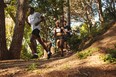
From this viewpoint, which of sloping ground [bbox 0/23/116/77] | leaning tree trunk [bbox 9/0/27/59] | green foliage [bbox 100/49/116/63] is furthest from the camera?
leaning tree trunk [bbox 9/0/27/59]

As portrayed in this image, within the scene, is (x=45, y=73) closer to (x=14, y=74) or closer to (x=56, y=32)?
(x=14, y=74)

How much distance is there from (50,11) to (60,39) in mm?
7721

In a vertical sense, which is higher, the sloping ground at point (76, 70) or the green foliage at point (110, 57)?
the green foliage at point (110, 57)

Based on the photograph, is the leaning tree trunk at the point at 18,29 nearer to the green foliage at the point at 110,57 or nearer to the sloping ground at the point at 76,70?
the sloping ground at the point at 76,70

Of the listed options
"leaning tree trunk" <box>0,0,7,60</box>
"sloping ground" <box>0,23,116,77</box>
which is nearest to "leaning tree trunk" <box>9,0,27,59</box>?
"leaning tree trunk" <box>0,0,7,60</box>

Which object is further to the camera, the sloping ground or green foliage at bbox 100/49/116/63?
green foliage at bbox 100/49/116/63

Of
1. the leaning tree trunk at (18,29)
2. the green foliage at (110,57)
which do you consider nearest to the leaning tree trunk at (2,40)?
the leaning tree trunk at (18,29)

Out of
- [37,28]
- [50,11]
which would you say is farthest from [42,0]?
[37,28]

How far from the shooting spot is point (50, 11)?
2008cm

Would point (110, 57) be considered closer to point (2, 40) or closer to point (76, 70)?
point (76, 70)

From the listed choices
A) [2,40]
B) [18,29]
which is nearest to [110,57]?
[18,29]

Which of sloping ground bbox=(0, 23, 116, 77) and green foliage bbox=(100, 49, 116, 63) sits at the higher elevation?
green foliage bbox=(100, 49, 116, 63)

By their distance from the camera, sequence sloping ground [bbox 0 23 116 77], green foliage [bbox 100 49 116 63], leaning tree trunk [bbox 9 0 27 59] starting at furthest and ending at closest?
leaning tree trunk [bbox 9 0 27 59]
green foliage [bbox 100 49 116 63]
sloping ground [bbox 0 23 116 77]

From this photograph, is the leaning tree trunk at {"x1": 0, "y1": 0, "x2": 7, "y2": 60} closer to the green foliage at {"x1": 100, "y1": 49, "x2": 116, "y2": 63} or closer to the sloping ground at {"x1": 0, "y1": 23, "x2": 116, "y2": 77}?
the sloping ground at {"x1": 0, "y1": 23, "x2": 116, "y2": 77}
